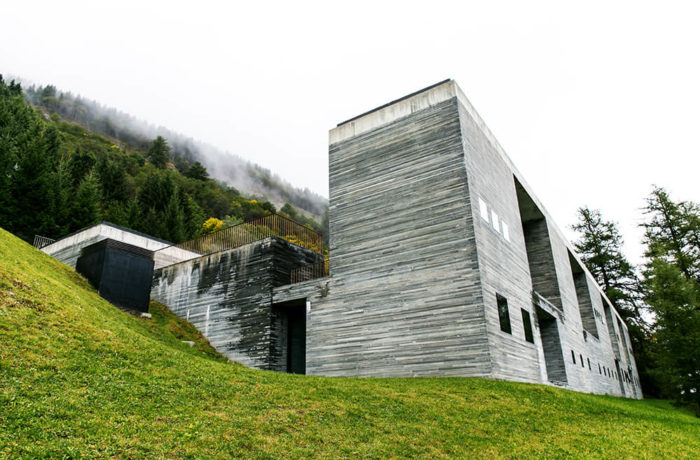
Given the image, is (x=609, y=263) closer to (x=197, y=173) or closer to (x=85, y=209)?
(x=85, y=209)

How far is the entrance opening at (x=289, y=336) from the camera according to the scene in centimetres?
1502

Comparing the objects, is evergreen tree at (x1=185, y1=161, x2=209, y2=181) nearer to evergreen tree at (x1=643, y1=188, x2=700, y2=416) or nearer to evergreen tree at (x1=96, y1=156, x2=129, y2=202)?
evergreen tree at (x1=96, y1=156, x2=129, y2=202)

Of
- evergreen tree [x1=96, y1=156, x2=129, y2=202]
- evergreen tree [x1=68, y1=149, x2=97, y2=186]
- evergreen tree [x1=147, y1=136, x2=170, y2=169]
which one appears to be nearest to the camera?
evergreen tree [x1=68, y1=149, x2=97, y2=186]

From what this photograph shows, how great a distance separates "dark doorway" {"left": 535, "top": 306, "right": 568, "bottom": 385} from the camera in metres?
16.5

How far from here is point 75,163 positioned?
1636 inches

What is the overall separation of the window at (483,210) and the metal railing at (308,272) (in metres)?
5.91

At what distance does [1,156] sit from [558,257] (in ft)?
107

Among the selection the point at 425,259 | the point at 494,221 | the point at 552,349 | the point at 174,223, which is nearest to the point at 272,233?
the point at 425,259

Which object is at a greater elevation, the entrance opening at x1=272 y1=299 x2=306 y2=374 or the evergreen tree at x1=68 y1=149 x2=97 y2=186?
the evergreen tree at x1=68 y1=149 x2=97 y2=186

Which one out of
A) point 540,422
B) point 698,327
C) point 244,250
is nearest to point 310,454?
point 540,422

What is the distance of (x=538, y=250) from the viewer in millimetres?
20375

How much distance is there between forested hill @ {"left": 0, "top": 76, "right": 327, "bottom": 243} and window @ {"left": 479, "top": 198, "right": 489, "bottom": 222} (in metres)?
26.1

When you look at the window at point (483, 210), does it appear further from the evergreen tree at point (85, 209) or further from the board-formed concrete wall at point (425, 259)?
the evergreen tree at point (85, 209)

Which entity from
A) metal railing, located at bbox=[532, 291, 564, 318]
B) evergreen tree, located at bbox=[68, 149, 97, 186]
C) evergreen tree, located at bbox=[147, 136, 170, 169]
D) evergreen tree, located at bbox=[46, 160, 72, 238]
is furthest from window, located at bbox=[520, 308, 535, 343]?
evergreen tree, located at bbox=[147, 136, 170, 169]
